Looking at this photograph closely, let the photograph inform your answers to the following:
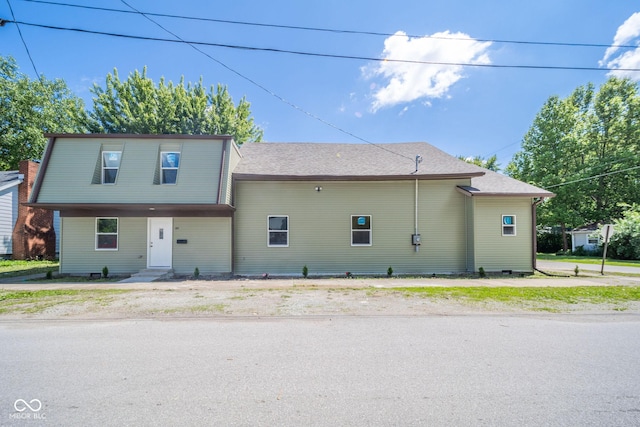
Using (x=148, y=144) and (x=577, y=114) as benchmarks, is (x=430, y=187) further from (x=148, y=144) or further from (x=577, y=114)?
(x=577, y=114)

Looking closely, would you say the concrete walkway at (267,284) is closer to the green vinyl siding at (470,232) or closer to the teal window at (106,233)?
the green vinyl siding at (470,232)

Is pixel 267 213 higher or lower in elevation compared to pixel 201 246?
higher

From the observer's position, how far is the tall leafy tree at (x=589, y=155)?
97.6 feet

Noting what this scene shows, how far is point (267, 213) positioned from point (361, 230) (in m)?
4.15

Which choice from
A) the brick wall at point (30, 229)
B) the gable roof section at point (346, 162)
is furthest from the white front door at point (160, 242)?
the brick wall at point (30, 229)

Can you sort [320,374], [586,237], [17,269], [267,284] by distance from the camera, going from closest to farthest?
[320,374] → [267,284] → [17,269] → [586,237]

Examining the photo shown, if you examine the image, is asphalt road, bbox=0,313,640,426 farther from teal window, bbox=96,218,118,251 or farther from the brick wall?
the brick wall

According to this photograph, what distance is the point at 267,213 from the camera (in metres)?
13.2

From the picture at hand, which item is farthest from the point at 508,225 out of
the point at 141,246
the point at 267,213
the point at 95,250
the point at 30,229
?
the point at 30,229

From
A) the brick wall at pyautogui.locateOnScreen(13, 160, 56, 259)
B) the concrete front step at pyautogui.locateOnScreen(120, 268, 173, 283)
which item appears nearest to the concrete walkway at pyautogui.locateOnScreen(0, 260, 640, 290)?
the concrete front step at pyautogui.locateOnScreen(120, 268, 173, 283)

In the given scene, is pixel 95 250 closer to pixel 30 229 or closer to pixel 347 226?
pixel 30 229

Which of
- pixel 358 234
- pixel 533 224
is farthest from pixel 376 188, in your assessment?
pixel 533 224

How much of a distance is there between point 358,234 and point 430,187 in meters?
3.80

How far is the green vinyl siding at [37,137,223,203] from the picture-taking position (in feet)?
39.7
